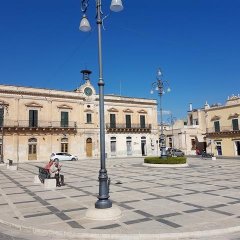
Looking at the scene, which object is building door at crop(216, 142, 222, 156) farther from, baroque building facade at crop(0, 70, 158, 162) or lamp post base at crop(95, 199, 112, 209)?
lamp post base at crop(95, 199, 112, 209)

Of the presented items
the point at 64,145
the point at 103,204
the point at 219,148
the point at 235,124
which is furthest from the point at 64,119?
the point at 103,204

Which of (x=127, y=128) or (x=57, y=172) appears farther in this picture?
(x=127, y=128)

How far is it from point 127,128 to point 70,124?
9.19 meters

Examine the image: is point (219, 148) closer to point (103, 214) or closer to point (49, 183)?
point (49, 183)

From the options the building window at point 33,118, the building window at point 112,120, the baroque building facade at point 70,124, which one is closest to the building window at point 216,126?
the baroque building facade at point 70,124

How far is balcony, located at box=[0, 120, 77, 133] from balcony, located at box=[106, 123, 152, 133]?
18.4ft

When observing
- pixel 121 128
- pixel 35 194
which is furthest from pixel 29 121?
pixel 35 194

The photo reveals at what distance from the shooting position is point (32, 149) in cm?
3603

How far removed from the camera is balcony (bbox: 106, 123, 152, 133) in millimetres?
42000

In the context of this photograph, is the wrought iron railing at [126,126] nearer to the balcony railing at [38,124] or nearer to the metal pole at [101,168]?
the balcony railing at [38,124]

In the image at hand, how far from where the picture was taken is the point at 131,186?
13242 mm

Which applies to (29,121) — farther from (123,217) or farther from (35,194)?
(123,217)

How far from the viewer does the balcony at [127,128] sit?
42.0 meters

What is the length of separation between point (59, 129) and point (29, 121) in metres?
4.10
